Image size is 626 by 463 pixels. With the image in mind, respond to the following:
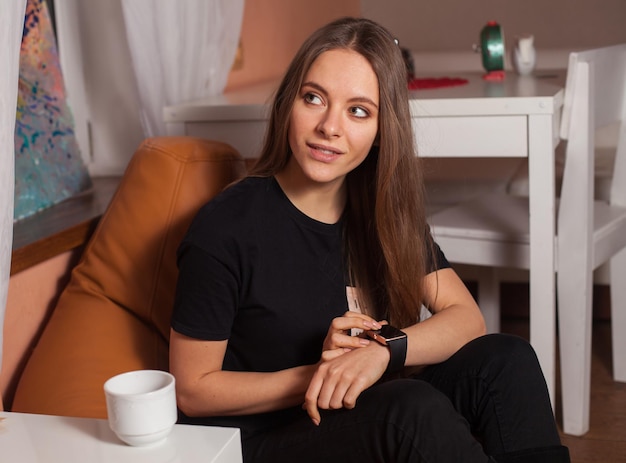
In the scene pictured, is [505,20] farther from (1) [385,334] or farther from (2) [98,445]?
(2) [98,445]

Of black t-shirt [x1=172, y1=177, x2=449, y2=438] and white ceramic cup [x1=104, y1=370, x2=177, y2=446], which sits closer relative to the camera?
white ceramic cup [x1=104, y1=370, x2=177, y2=446]

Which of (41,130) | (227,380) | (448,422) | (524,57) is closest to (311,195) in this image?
(227,380)

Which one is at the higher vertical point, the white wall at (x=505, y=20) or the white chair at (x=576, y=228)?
the white wall at (x=505, y=20)

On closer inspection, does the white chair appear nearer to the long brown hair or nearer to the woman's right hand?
the long brown hair

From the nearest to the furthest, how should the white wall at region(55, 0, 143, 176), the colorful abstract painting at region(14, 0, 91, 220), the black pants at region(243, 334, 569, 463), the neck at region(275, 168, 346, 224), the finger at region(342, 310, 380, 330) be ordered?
the black pants at region(243, 334, 569, 463)
the finger at region(342, 310, 380, 330)
the neck at region(275, 168, 346, 224)
the colorful abstract painting at region(14, 0, 91, 220)
the white wall at region(55, 0, 143, 176)

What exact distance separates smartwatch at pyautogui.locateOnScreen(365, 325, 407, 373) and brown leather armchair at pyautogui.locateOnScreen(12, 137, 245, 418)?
0.42 metres

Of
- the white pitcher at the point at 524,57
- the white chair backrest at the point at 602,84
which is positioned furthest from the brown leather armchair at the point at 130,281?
the white pitcher at the point at 524,57

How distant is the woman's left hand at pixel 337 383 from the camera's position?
126 cm

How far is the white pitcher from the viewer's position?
265cm

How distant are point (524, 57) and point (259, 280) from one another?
1560mm

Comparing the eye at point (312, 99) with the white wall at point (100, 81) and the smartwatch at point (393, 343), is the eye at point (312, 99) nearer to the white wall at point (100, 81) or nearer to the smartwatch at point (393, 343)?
the smartwatch at point (393, 343)

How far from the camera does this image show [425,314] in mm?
1925

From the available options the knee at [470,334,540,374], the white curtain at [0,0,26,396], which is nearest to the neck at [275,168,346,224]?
the knee at [470,334,540,374]

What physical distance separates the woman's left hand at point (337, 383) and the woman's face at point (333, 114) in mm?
287
